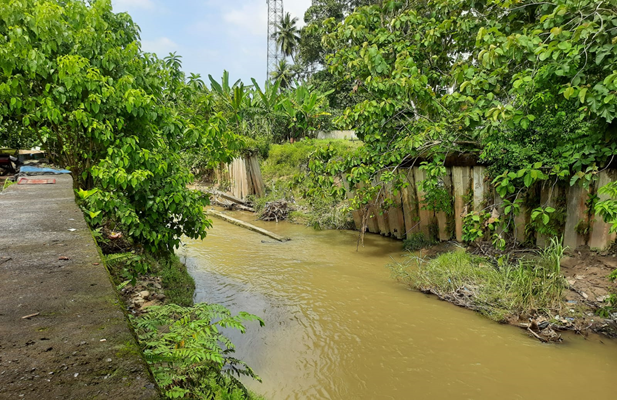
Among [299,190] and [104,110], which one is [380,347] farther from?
[299,190]

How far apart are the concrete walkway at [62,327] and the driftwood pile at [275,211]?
8387 mm

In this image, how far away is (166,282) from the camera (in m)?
5.21

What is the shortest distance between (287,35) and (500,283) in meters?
43.5

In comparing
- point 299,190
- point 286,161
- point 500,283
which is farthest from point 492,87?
point 286,161

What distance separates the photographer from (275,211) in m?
10.6

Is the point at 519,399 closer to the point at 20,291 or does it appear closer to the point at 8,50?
the point at 20,291

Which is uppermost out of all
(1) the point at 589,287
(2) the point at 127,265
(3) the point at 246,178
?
(3) the point at 246,178

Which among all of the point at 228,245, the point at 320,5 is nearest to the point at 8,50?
the point at 228,245

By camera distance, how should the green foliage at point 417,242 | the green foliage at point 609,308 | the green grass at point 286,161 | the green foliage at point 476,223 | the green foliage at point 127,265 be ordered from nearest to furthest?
the green foliage at point 127,265 → the green foliage at point 609,308 → the green foliage at point 476,223 → the green foliage at point 417,242 → the green grass at point 286,161

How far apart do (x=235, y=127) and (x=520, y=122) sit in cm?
1385

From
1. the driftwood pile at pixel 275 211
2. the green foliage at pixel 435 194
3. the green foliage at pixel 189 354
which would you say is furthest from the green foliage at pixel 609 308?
the driftwood pile at pixel 275 211

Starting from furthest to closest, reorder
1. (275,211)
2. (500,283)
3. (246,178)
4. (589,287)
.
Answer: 1. (246,178)
2. (275,211)
3. (500,283)
4. (589,287)

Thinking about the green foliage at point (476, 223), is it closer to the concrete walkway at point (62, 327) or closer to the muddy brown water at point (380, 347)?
the muddy brown water at point (380, 347)

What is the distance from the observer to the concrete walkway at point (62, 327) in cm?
93
